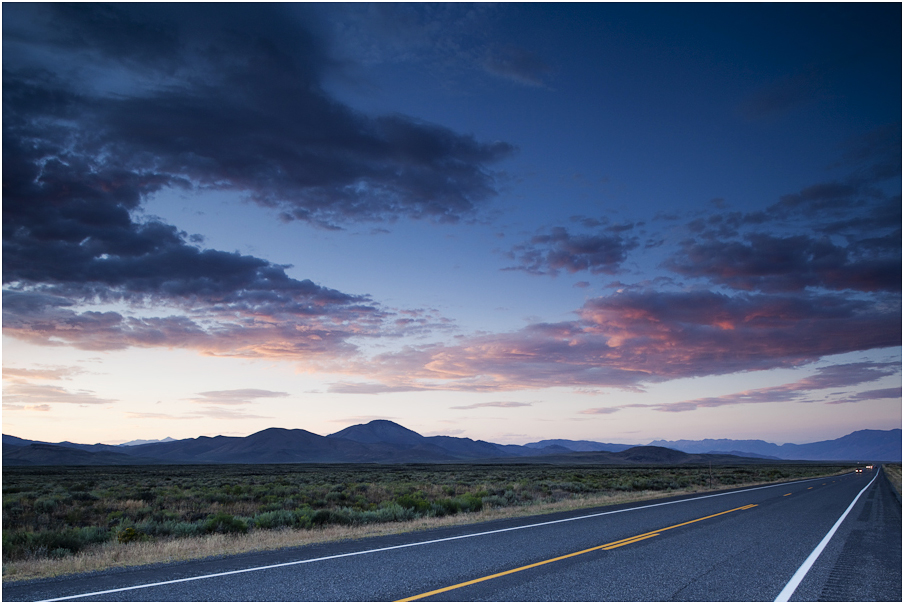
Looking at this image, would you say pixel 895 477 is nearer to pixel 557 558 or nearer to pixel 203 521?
pixel 557 558

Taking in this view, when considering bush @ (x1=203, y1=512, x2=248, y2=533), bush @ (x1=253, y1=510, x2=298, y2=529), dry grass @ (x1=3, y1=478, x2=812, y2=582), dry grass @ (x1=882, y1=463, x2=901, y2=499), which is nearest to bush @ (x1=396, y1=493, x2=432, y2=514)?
dry grass @ (x1=3, y1=478, x2=812, y2=582)

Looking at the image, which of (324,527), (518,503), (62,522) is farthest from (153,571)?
(518,503)

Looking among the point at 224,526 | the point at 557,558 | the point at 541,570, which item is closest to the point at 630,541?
the point at 557,558

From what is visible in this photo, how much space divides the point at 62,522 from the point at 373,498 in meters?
12.9

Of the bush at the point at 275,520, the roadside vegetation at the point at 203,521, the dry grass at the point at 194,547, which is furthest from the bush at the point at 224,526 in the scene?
the dry grass at the point at 194,547

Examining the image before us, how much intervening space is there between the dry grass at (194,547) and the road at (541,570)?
0.85 meters

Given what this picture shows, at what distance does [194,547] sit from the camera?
1228 centimetres

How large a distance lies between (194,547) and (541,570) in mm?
7816

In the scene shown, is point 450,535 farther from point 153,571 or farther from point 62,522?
point 62,522

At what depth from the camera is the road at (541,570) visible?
7.95 meters

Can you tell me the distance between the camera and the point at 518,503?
961 inches

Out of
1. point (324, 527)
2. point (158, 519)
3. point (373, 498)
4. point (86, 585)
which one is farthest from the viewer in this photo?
point (373, 498)

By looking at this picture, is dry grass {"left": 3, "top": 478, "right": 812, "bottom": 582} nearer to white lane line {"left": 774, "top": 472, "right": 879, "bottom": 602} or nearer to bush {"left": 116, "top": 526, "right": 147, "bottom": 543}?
bush {"left": 116, "top": 526, "right": 147, "bottom": 543}

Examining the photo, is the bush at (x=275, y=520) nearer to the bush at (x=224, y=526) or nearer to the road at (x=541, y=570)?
the bush at (x=224, y=526)
